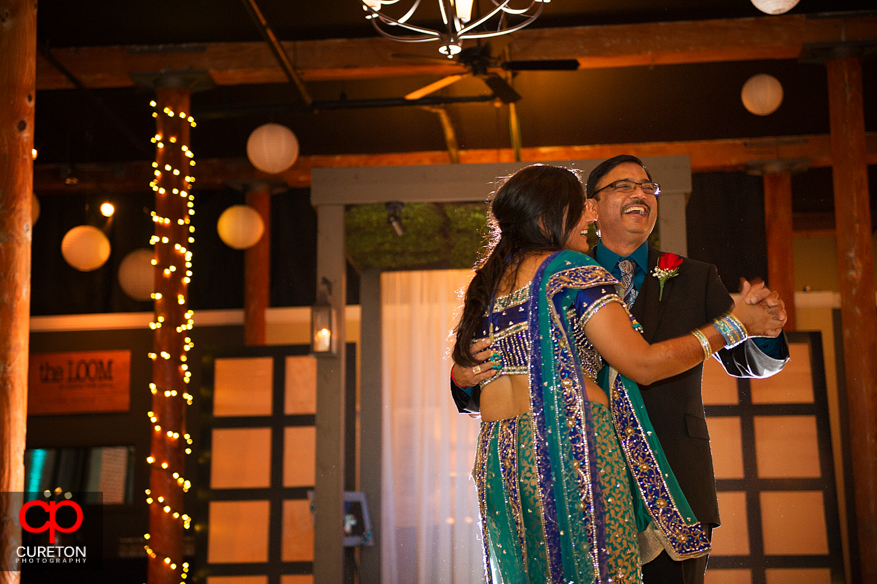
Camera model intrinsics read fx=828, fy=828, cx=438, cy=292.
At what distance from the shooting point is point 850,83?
634 centimetres

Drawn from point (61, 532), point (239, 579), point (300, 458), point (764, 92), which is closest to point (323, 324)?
point (300, 458)

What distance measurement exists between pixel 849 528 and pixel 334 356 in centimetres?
509

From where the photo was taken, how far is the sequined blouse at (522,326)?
1.86m

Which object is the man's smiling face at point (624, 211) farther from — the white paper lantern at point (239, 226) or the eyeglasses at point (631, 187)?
the white paper lantern at point (239, 226)

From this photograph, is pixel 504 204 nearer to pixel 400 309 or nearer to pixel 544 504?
pixel 544 504

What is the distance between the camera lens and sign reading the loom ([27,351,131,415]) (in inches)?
366

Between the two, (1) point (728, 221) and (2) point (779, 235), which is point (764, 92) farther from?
(1) point (728, 221)

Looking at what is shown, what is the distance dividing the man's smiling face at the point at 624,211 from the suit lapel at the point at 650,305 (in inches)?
5.3

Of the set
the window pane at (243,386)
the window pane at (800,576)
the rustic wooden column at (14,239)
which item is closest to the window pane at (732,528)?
the window pane at (800,576)

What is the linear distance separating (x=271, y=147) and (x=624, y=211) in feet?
14.3

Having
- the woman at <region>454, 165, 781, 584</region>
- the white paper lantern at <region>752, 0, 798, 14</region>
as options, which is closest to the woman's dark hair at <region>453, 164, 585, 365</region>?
the woman at <region>454, 165, 781, 584</region>

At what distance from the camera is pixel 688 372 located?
2254 millimetres

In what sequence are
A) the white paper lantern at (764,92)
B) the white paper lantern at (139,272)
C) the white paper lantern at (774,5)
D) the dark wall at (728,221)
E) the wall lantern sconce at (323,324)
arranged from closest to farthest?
the white paper lantern at (774,5) < the wall lantern sconce at (323,324) < the white paper lantern at (764,92) < the white paper lantern at (139,272) < the dark wall at (728,221)

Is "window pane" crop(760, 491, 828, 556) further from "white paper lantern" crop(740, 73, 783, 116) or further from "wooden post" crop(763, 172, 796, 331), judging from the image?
"white paper lantern" crop(740, 73, 783, 116)
